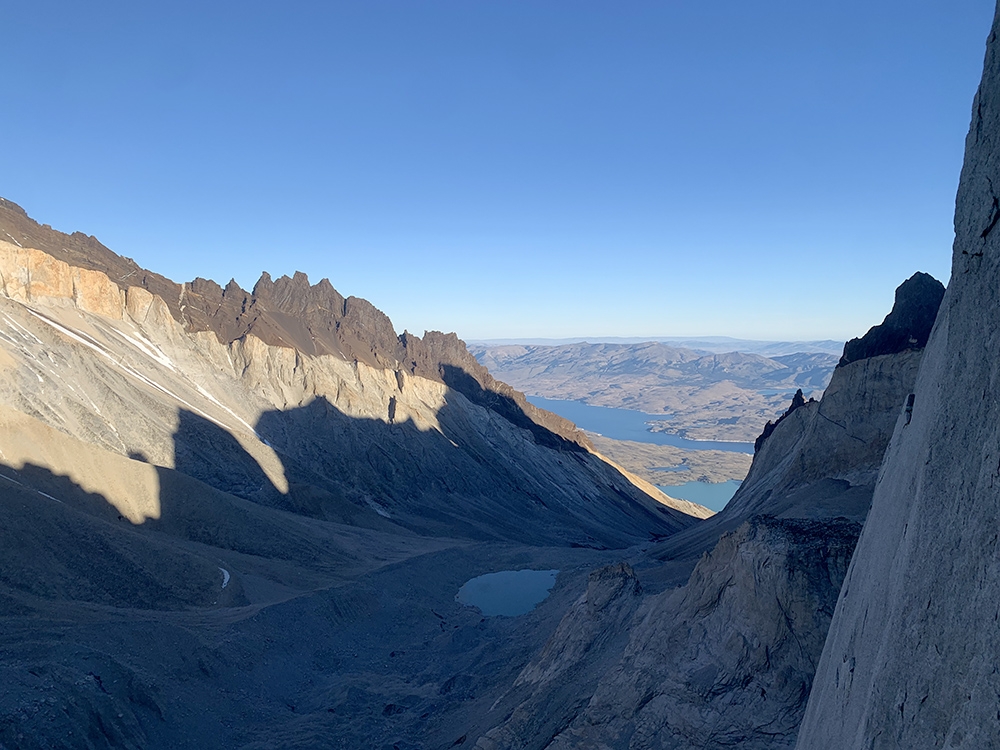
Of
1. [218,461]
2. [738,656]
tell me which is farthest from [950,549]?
[218,461]

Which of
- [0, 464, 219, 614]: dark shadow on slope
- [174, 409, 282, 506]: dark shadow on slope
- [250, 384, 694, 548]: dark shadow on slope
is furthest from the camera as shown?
[250, 384, 694, 548]: dark shadow on slope

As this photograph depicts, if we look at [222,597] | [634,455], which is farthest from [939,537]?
[634,455]

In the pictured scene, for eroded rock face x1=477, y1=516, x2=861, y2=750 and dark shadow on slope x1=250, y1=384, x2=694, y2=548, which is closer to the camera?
eroded rock face x1=477, y1=516, x2=861, y2=750

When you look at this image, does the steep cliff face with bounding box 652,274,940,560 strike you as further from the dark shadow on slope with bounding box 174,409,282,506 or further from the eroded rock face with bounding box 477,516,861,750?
the dark shadow on slope with bounding box 174,409,282,506

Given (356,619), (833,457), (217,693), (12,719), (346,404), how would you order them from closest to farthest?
(12,719) → (217,693) → (356,619) → (833,457) → (346,404)

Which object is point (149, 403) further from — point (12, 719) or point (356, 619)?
point (12, 719)

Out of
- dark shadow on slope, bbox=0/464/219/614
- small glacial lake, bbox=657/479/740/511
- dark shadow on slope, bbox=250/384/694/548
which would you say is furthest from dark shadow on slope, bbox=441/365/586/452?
dark shadow on slope, bbox=0/464/219/614
